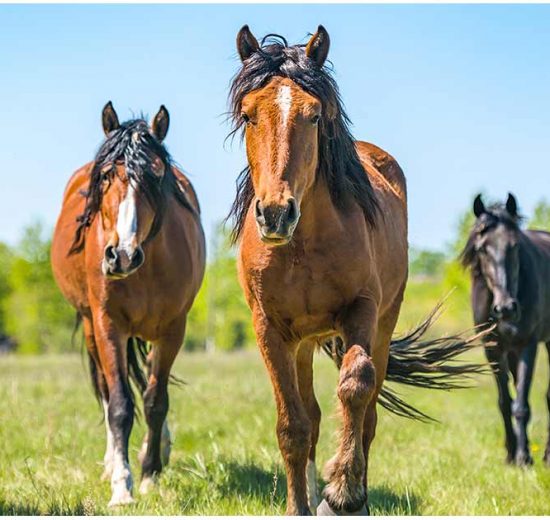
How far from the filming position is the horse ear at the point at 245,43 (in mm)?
4840

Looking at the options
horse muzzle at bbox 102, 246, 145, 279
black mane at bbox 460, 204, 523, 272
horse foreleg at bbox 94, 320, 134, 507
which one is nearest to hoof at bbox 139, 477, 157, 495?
horse foreleg at bbox 94, 320, 134, 507

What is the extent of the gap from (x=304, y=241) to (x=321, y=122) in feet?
2.14

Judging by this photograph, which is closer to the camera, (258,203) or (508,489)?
(258,203)

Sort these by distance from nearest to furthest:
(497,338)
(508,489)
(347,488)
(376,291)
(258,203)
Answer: (258,203) < (347,488) < (376,291) < (508,489) < (497,338)

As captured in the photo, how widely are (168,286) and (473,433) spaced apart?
13.6 feet

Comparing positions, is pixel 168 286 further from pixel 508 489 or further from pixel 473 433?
pixel 473 433

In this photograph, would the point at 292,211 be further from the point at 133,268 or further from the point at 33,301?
the point at 33,301

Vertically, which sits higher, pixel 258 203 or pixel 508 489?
pixel 258 203

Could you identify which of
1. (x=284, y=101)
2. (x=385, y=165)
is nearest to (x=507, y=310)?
(x=385, y=165)

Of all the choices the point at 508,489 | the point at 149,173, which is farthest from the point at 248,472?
the point at 149,173

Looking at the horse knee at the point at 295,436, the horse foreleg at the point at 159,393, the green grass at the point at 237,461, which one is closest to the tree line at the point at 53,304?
the green grass at the point at 237,461

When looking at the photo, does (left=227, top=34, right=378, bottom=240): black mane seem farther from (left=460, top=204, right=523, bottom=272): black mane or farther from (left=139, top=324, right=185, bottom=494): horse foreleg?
(left=460, top=204, right=523, bottom=272): black mane

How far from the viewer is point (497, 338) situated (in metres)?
8.96

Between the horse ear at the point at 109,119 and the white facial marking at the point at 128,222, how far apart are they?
0.93 metres
